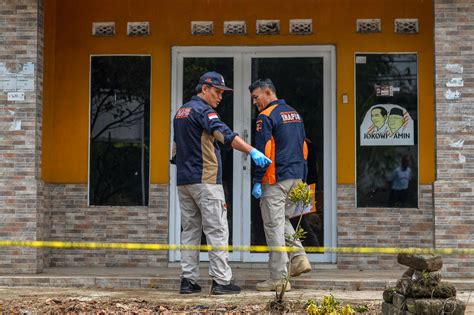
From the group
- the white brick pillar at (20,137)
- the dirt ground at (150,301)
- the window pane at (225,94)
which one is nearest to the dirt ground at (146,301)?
the dirt ground at (150,301)

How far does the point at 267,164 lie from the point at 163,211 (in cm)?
282

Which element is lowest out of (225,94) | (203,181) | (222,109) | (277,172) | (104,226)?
(104,226)

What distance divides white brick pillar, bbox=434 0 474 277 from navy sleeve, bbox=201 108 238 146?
265 centimetres

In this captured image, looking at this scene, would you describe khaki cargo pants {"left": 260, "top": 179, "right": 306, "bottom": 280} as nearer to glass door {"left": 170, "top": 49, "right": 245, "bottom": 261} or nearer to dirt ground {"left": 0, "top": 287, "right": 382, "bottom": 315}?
dirt ground {"left": 0, "top": 287, "right": 382, "bottom": 315}

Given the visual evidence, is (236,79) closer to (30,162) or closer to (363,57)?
(363,57)

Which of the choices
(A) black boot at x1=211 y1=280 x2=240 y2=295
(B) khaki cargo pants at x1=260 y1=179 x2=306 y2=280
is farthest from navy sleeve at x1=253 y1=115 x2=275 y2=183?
(A) black boot at x1=211 y1=280 x2=240 y2=295

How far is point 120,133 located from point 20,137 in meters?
1.48

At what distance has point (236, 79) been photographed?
1041 centimetres

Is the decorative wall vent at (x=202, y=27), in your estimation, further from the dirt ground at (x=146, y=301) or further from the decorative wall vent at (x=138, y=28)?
the dirt ground at (x=146, y=301)

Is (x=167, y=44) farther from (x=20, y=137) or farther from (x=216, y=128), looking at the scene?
(x=216, y=128)

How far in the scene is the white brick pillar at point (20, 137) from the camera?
9.38 meters

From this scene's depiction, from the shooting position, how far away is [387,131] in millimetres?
10211

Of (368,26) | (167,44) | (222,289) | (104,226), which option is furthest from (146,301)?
(368,26)

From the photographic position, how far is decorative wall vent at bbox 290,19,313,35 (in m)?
10.3
